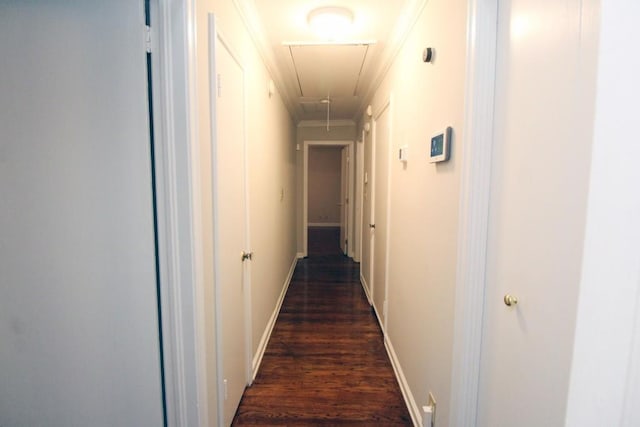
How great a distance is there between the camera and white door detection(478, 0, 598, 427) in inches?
27.1

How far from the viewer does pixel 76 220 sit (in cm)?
104

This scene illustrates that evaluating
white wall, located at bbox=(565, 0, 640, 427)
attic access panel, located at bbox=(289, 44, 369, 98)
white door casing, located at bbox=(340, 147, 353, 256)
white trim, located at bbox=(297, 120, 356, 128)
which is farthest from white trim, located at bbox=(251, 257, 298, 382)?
white trim, located at bbox=(297, 120, 356, 128)

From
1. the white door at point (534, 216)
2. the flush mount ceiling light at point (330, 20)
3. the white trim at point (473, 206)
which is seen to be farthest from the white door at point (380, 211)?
the white door at point (534, 216)

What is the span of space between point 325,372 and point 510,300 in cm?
157

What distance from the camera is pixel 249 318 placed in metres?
Result: 1.91

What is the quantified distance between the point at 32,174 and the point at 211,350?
3.13ft

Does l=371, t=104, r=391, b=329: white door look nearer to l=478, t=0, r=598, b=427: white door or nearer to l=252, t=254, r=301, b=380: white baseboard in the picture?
l=252, t=254, r=301, b=380: white baseboard

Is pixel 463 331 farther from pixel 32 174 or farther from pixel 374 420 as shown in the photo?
pixel 32 174

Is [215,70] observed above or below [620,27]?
above

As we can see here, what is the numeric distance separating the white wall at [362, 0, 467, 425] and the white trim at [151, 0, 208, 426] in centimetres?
101

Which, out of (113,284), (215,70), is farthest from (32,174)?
(215,70)

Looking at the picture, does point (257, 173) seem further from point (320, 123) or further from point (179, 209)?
point (320, 123)

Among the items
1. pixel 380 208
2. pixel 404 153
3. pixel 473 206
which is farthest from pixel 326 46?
pixel 473 206

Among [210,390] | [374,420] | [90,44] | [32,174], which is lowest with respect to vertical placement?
[374,420]
